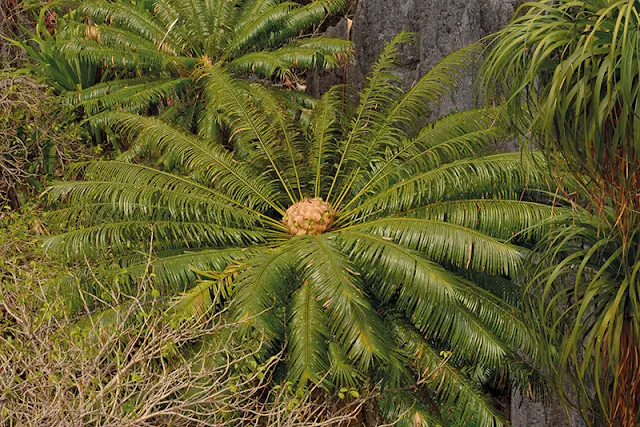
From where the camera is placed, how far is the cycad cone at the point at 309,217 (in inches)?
273

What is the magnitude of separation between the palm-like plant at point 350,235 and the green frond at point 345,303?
1 centimetres

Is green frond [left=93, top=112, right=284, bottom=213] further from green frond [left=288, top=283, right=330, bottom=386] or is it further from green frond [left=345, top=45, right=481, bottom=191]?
green frond [left=288, top=283, right=330, bottom=386]

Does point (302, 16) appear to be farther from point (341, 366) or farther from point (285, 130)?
point (341, 366)

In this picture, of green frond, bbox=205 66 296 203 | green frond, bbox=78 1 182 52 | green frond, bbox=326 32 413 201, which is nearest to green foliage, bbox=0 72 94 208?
green frond, bbox=78 1 182 52

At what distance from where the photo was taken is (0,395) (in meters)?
4.68

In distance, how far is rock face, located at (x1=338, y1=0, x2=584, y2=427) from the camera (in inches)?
301

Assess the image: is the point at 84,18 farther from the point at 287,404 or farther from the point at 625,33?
the point at 625,33

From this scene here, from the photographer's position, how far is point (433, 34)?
866cm

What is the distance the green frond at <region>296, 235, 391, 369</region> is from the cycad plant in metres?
1.33

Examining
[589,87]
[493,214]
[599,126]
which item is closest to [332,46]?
[493,214]

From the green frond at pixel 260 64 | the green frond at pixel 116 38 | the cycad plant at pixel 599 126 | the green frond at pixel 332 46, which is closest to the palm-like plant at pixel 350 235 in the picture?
the green frond at pixel 260 64

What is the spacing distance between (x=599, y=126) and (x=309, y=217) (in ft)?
10.2

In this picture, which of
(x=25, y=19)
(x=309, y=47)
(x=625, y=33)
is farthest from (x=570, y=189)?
(x=25, y=19)

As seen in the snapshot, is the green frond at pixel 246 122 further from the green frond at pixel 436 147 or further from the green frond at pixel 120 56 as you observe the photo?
the green frond at pixel 120 56
